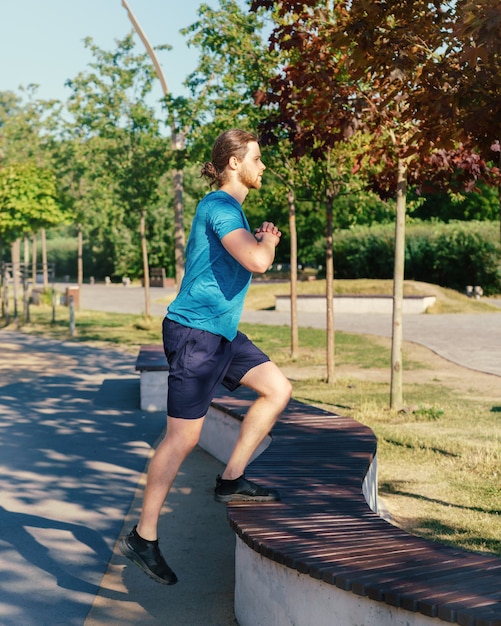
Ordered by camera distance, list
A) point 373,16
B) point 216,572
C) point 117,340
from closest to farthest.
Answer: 1. point 216,572
2. point 373,16
3. point 117,340

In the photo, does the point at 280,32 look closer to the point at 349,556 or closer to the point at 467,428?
the point at 467,428

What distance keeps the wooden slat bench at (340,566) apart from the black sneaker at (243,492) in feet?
0.21

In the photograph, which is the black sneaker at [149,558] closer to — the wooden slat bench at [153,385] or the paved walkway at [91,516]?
the paved walkway at [91,516]

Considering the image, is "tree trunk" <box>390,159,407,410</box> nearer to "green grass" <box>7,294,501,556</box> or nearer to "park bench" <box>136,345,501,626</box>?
"green grass" <box>7,294,501,556</box>

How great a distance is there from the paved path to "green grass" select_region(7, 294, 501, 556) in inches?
24.5

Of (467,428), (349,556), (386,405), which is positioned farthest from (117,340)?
(349,556)

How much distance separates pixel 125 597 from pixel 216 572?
0.55m

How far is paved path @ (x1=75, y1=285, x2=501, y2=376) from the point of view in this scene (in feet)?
53.3

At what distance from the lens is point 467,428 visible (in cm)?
876

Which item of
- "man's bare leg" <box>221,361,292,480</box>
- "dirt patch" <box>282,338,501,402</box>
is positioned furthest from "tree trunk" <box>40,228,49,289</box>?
"man's bare leg" <box>221,361,292,480</box>

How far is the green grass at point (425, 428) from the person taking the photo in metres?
5.74

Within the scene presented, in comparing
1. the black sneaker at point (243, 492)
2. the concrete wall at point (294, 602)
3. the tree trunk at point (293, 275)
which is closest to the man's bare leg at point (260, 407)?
the black sneaker at point (243, 492)

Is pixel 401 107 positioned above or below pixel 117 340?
above

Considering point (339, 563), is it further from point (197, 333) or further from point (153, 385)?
point (153, 385)
